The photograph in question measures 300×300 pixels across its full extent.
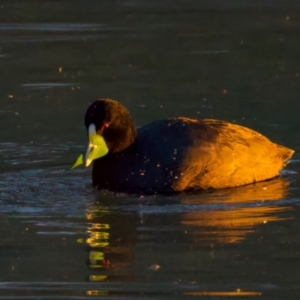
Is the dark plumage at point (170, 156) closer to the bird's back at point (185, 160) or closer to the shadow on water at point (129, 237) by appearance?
the bird's back at point (185, 160)

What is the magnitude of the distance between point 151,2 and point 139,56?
598 centimetres

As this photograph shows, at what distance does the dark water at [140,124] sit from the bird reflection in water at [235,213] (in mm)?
22

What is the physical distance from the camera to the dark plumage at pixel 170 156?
9836 millimetres

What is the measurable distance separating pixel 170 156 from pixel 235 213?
1.26 m

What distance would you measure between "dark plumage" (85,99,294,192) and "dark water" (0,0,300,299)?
0.19 meters

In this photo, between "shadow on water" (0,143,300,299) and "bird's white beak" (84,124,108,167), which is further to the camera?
"bird's white beak" (84,124,108,167)

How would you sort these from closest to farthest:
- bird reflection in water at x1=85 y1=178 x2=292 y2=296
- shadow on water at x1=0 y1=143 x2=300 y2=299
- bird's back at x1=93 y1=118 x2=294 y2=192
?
shadow on water at x1=0 y1=143 x2=300 y2=299
bird reflection in water at x1=85 y1=178 x2=292 y2=296
bird's back at x1=93 y1=118 x2=294 y2=192

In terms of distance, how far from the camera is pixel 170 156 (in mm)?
9898

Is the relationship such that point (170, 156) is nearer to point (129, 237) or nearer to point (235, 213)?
point (235, 213)

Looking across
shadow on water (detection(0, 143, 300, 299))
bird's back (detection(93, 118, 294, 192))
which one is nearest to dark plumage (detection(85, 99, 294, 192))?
bird's back (detection(93, 118, 294, 192))

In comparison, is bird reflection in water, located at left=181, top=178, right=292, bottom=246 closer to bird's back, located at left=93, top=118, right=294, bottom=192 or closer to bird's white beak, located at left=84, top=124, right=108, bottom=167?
bird's back, located at left=93, top=118, right=294, bottom=192

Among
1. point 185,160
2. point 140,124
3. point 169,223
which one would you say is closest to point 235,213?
point 169,223

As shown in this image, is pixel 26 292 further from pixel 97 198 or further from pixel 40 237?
pixel 97 198

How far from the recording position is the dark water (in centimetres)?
720
